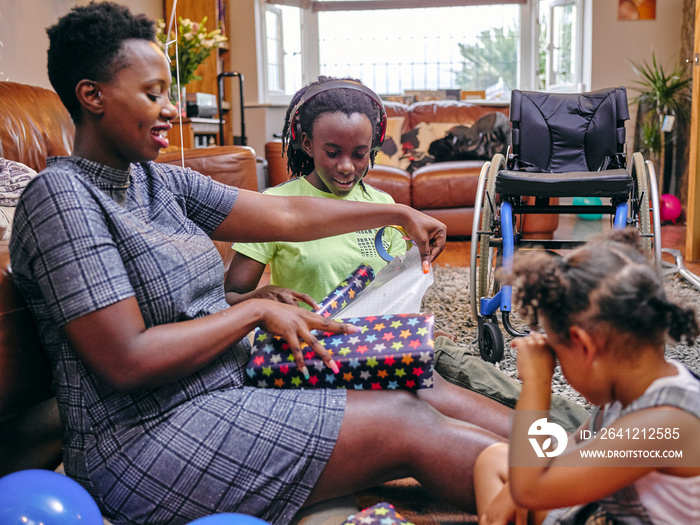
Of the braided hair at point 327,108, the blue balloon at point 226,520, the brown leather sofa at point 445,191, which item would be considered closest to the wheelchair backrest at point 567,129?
the brown leather sofa at point 445,191

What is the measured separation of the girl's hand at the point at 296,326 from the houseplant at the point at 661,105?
4.84m

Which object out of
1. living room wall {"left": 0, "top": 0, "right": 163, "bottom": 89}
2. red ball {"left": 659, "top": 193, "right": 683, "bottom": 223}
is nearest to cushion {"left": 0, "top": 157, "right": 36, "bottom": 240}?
living room wall {"left": 0, "top": 0, "right": 163, "bottom": 89}

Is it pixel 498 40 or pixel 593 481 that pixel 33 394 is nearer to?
pixel 593 481

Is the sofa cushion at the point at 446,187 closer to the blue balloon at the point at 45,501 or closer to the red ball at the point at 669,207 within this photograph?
the red ball at the point at 669,207

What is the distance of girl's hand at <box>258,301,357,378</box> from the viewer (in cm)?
93

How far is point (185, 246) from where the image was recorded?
3.21 ft

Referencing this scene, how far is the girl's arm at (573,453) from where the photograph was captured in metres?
0.70

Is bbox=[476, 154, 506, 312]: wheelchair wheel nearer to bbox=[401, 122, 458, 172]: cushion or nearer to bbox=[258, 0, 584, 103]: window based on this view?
bbox=[401, 122, 458, 172]: cushion

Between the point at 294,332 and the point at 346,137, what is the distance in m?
0.63

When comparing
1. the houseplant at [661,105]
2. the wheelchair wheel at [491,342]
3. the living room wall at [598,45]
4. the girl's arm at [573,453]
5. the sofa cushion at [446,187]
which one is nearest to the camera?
the girl's arm at [573,453]

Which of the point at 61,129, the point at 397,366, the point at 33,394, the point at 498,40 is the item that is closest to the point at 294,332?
the point at 397,366

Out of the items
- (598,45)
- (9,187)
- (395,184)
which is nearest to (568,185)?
(9,187)

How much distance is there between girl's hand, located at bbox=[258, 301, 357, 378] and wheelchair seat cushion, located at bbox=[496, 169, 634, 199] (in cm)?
142

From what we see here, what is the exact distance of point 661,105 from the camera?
5.20 metres
